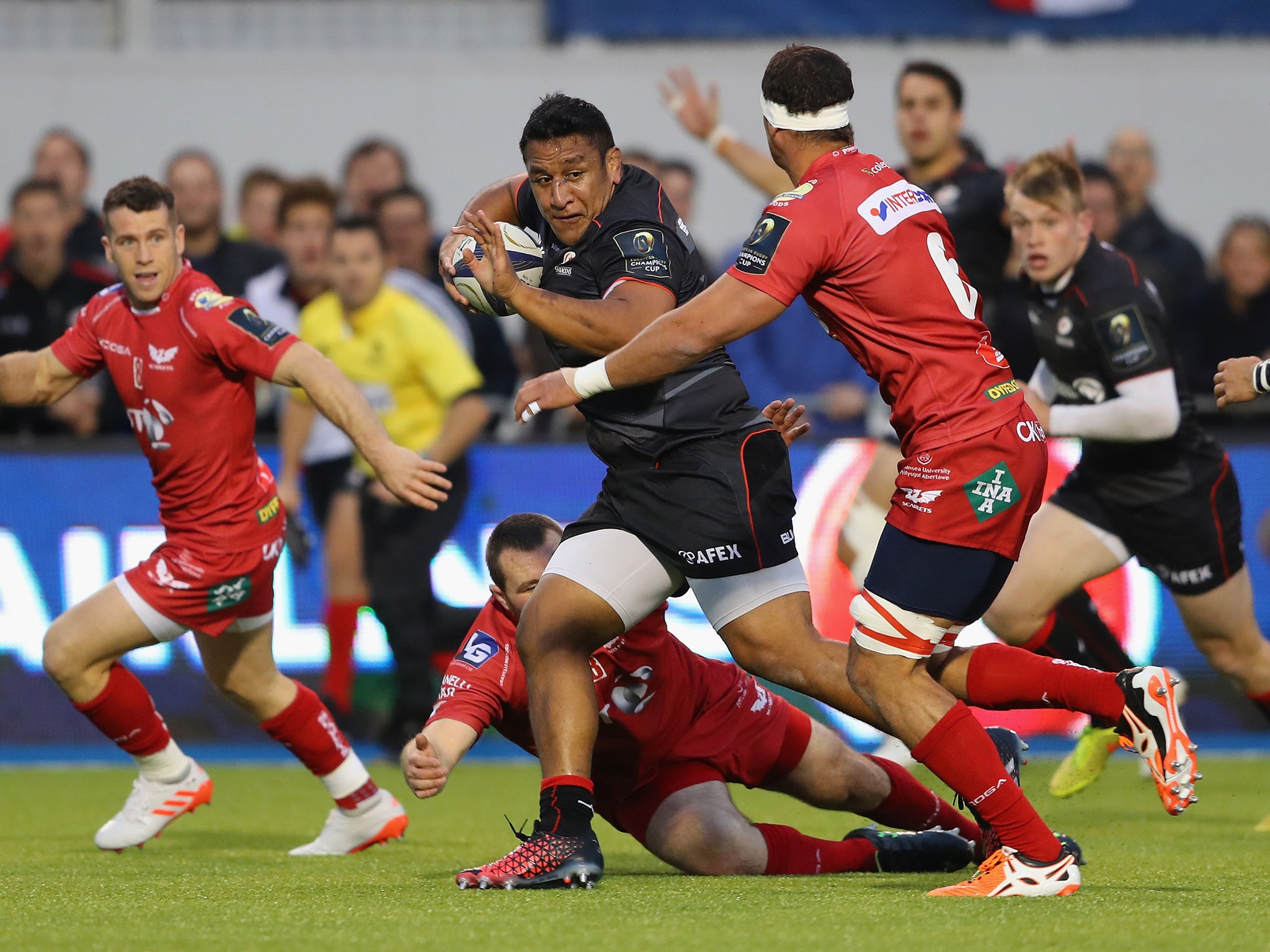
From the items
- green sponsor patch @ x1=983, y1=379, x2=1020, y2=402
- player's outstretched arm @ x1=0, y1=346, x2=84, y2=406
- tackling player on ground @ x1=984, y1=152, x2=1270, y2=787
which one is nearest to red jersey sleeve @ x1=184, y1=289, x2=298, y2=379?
player's outstretched arm @ x1=0, y1=346, x2=84, y2=406

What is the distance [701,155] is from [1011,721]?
665 cm

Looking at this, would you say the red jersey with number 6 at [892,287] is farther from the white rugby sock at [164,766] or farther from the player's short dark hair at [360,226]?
the player's short dark hair at [360,226]

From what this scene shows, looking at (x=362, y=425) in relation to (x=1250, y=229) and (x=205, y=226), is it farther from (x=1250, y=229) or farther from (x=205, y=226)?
(x=1250, y=229)

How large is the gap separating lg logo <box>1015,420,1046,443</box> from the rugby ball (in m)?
1.45

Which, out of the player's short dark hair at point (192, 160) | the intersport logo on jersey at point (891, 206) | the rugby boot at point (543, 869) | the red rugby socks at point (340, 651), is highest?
the player's short dark hair at point (192, 160)

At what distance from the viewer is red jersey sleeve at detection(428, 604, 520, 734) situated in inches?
220

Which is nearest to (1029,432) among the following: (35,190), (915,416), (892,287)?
(915,416)

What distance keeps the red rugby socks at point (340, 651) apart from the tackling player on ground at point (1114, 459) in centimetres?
373

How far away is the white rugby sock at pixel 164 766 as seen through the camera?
266 inches

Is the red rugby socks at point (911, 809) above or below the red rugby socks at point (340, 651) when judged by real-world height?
above

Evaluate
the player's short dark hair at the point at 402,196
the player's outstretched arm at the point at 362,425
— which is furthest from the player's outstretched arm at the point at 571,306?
the player's short dark hair at the point at 402,196

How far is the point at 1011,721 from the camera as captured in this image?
9383 millimetres

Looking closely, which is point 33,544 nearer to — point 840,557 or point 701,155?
point 840,557

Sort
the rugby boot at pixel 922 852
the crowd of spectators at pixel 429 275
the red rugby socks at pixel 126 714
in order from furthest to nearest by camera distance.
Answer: the crowd of spectators at pixel 429 275
the red rugby socks at pixel 126 714
the rugby boot at pixel 922 852
